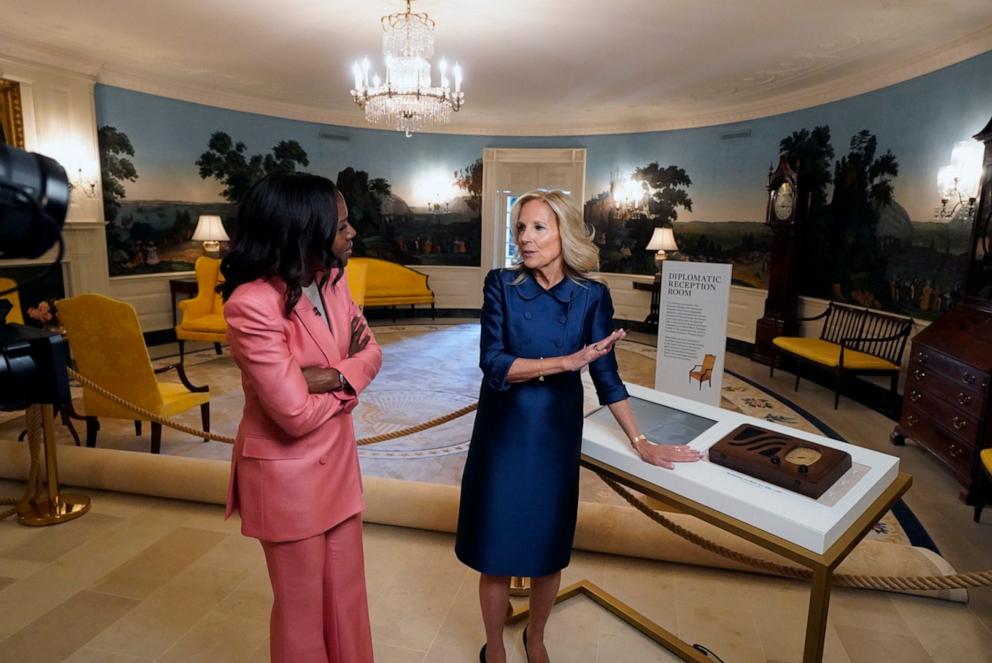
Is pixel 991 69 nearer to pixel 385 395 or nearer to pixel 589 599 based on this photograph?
pixel 589 599

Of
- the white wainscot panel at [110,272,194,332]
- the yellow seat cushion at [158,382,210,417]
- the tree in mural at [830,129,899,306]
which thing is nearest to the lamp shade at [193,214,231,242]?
the white wainscot panel at [110,272,194,332]

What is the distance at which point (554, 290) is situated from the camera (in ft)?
6.75

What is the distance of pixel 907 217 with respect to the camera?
6941 millimetres

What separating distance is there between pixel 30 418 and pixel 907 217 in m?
8.47

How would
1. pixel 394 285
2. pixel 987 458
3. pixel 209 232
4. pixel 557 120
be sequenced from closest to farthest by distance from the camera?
pixel 987 458
pixel 209 232
pixel 557 120
pixel 394 285

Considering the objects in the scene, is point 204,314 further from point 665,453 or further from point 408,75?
point 665,453

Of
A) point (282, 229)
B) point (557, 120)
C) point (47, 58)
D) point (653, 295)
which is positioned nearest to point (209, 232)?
point (47, 58)

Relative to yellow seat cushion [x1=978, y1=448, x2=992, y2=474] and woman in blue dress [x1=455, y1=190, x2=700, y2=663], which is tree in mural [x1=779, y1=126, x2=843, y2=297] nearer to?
yellow seat cushion [x1=978, y1=448, x2=992, y2=474]

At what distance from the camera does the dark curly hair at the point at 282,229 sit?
5.05 ft

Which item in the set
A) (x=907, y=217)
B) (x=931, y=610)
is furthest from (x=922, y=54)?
(x=931, y=610)

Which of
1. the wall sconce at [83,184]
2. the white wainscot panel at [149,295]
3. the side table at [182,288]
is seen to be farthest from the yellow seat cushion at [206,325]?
the wall sconce at [83,184]

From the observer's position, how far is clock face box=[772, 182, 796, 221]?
27.8ft

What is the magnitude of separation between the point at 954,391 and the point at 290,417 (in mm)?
5135

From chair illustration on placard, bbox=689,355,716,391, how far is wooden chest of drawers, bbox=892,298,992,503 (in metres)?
2.32
